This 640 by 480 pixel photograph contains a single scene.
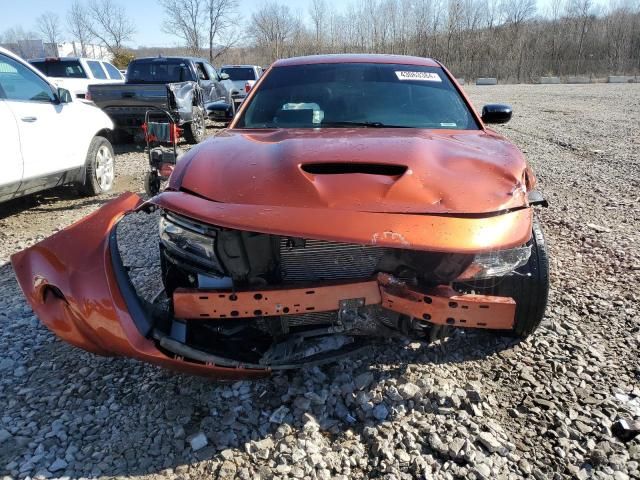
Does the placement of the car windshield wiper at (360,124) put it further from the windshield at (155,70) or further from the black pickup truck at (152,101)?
the windshield at (155,70)

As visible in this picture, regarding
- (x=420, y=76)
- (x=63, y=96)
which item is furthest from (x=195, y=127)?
(x=420, y=76)

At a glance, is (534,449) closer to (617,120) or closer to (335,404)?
(335,404)

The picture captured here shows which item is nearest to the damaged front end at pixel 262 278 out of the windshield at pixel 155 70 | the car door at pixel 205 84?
the car door at pixel 205 84

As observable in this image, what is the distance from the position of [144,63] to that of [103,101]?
2611mm

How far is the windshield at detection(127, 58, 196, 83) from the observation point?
10711 millimetres

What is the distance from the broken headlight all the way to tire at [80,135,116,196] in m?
5.19

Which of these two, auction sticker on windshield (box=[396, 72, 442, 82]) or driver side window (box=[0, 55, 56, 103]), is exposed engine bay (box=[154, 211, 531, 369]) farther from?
driver side window (box=[0, 55, 56, 103])

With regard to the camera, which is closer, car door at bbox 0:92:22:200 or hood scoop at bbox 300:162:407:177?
hood scoop at bbox 300:162:407:177

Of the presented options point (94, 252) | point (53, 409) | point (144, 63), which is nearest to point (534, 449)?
point (94, 252)

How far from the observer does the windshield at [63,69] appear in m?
12.6

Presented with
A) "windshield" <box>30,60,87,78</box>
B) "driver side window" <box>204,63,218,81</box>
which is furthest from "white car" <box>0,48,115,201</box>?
"windshield" <box>30,60,87,78</box>

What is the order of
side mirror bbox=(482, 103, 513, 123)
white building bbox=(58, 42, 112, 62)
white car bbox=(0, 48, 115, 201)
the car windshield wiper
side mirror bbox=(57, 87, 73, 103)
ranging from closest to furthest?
the car windshield wiper < side mirror bbox=(482, 103, 513, 123) < white car bbox=(0, 48, 115, 201) < side mirror bbox=(57, 87, 73, 103) < white building bbox=(58, 42, 112, 62)

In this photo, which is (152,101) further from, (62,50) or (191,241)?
(62,50)

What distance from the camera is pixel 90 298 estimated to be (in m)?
1.94
